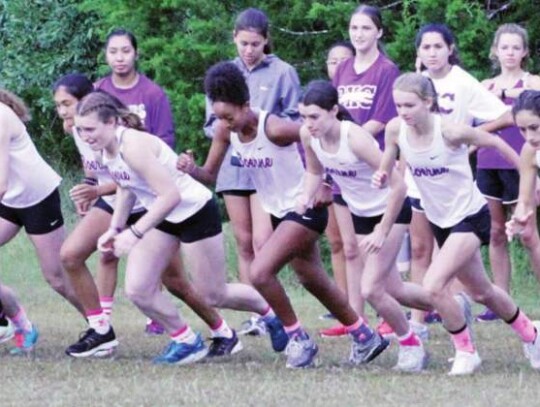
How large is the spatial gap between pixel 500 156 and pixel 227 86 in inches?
111

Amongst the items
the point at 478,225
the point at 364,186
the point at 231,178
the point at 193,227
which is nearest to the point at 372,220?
the point at 364,186

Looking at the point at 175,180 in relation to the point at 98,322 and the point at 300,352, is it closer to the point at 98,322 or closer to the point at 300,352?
the point at 98,322

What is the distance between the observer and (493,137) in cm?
915

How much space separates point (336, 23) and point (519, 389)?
7020 millimetres

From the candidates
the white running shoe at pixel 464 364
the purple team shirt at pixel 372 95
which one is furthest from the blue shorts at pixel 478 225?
the purple team shirt at pixel 372 95

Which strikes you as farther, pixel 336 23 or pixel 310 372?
pixel 336 23

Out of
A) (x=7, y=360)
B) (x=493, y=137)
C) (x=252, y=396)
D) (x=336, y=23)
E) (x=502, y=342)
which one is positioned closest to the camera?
(x=252, y=396)

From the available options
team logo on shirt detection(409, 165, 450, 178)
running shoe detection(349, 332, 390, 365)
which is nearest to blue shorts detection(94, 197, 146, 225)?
running shoe detection(349, 332, 390, 365)

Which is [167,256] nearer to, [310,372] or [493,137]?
[310,372]

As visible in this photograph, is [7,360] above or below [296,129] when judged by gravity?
below

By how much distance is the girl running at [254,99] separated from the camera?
1094 cm

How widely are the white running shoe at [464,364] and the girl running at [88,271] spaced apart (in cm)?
166

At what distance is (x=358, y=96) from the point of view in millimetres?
11008

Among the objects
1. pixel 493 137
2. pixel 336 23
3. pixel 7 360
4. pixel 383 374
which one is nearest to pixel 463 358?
pixel 383 374
